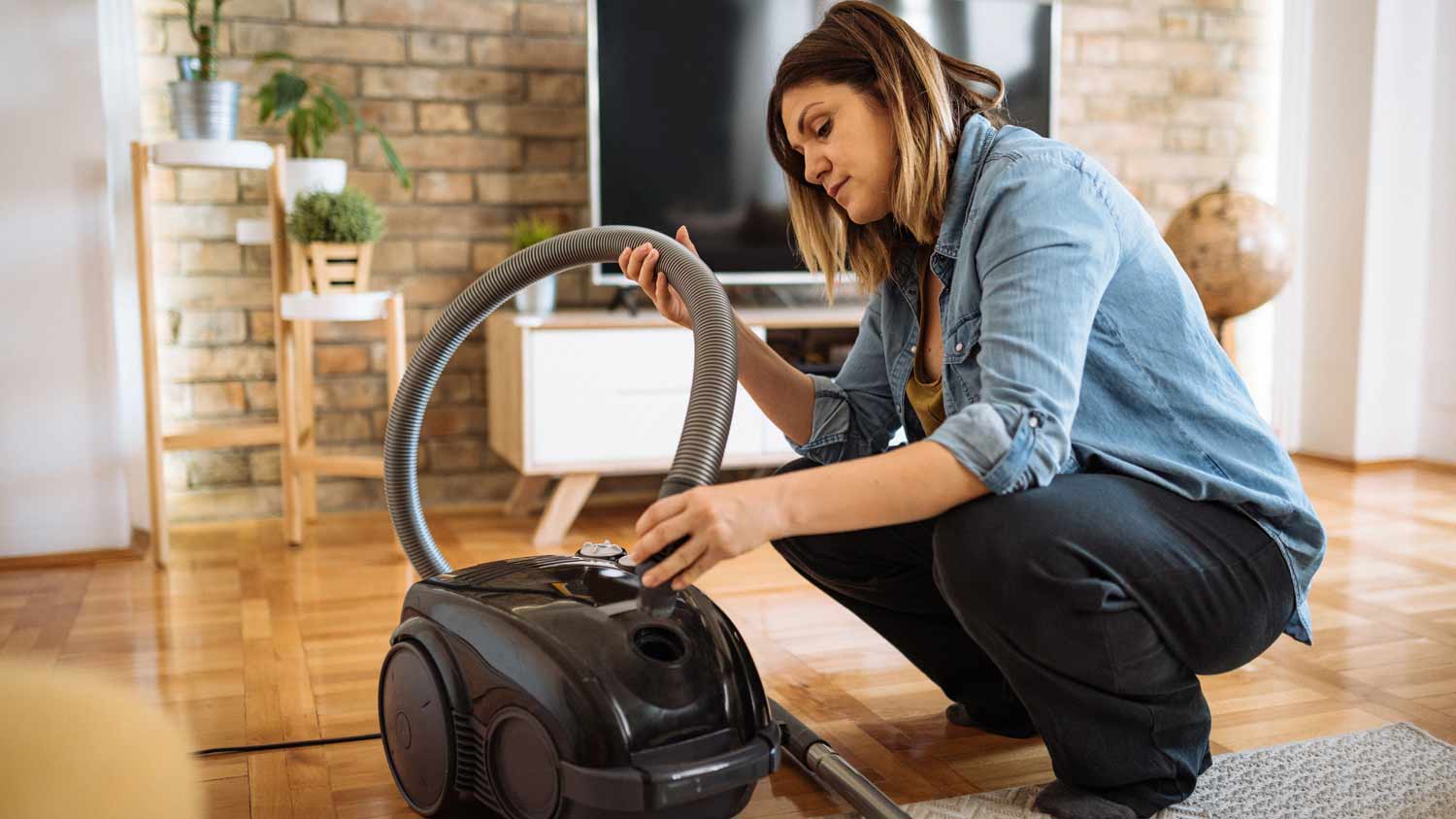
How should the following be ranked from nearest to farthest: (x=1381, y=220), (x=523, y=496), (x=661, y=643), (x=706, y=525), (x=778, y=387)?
(x=706, y=525), (x=661, y=643), (x=778, y=387), (x=523, y=496), (x=1381, y=220)

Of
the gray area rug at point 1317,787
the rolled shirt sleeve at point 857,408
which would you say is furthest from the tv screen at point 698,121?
the gray area rug at point 1317,787

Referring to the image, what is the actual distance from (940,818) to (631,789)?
0.44 m

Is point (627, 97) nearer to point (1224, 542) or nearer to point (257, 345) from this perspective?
point (257, 345)

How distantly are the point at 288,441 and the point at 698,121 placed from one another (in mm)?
1224

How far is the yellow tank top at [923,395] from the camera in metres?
1.42

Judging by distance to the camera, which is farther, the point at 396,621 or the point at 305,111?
the point at 305,111

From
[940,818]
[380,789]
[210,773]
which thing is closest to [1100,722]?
[940,818]

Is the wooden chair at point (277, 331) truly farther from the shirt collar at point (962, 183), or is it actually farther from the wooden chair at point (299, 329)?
the shirt collar at point (962, 183)

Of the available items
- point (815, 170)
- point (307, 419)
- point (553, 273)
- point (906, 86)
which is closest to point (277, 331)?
point (307, 419)

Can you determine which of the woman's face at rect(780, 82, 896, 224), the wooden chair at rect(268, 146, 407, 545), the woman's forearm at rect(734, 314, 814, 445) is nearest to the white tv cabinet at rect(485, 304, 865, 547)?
the wooden chair at rect(268, 146, 407, 545)

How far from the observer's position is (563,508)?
279 cm

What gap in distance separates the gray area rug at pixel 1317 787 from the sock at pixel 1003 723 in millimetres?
182

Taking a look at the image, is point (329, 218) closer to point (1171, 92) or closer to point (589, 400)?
point (589, 400)

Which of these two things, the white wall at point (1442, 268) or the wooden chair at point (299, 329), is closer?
the wooden chair at point (299, 329)
